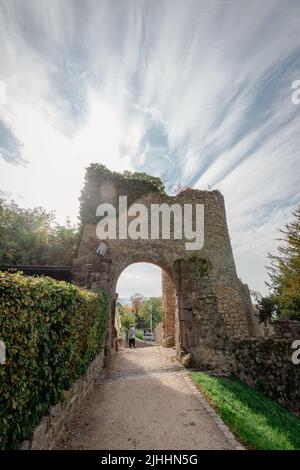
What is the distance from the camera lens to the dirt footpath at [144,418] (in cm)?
392

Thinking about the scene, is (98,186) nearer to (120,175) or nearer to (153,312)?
(120,175)

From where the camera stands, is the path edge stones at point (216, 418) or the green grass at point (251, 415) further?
the green grass at point (251, 415)

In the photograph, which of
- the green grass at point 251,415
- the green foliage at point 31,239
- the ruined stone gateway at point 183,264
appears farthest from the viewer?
the green foliage at point 31,239

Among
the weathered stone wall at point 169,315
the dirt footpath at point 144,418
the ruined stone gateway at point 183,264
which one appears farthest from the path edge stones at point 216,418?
the weathered stone wall at point 169,315

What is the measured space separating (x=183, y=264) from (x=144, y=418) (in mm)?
6865

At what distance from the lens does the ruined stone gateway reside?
9.35 meters

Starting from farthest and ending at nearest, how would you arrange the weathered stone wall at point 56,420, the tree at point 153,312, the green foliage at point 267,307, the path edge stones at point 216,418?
the tree at point 153,312, the green foliage at point 267,307, the path edge stones at point 216,418, the weathered stone wall at point 56,420

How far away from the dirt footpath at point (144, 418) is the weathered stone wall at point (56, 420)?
19 centimetres

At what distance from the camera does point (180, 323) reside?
10055 mm

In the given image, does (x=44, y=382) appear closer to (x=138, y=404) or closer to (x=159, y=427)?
(x=159, y=427)

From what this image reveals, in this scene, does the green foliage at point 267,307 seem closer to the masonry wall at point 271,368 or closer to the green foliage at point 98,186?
the masonry wall at point 271,368

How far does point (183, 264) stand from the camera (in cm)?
1111

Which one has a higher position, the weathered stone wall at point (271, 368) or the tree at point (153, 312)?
the weathered stone wall at point (271, 368)
